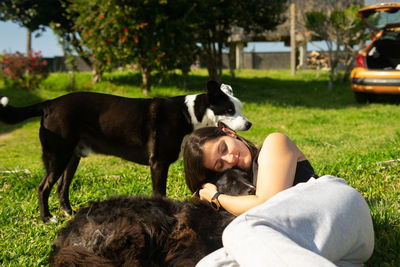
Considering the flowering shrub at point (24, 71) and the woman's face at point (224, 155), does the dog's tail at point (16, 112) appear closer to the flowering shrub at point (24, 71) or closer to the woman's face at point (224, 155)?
the woman's face at point (224, 155)

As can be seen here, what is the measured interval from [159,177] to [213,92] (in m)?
1.16

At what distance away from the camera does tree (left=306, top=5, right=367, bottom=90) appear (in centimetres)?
1307

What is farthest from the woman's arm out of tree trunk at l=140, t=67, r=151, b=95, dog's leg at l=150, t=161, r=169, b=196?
tree trunk at l=140, t=67, r=151, b=95

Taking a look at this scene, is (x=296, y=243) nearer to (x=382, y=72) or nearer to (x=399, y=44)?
(x=382, y=72)

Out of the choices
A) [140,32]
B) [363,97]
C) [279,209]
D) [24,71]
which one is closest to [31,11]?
[24,71]

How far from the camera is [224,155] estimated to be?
2.57 meters

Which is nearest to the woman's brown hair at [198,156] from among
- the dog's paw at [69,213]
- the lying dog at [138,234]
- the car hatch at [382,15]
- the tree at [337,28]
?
the lying dog at [138,234]

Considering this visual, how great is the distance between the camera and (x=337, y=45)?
13.6 meters

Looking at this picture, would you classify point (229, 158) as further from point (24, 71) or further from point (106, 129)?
point (24, 71)

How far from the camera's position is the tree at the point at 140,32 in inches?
433

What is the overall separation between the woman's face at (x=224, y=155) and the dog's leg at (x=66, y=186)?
1.66m

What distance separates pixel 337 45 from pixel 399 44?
120 inches

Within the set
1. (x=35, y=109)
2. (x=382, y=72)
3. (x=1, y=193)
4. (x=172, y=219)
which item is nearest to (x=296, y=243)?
(x=172, y=219)

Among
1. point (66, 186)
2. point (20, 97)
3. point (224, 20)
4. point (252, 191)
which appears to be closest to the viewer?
point (252, 191)
